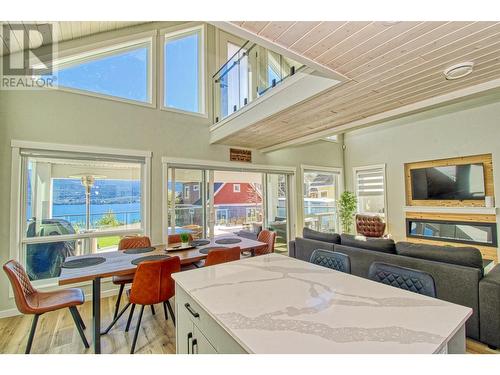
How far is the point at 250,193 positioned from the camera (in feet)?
18.1

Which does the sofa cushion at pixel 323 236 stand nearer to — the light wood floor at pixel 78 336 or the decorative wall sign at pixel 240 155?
the light wood floor at pixel 78 336

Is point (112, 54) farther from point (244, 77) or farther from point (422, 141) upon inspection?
point (422, 141)

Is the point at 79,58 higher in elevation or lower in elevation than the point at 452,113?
higher

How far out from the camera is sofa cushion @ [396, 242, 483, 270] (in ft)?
7.55

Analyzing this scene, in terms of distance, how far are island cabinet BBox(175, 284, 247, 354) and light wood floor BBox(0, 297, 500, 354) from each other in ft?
3.25

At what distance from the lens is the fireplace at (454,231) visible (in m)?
4.45

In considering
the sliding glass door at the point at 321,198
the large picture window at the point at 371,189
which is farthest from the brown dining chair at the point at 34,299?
the large picture window at the point at 371,189

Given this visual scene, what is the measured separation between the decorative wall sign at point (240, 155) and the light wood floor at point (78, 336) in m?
2.98

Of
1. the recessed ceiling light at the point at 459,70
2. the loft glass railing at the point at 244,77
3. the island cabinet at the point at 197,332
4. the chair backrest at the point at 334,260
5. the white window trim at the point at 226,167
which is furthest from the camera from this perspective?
the white window trim at the point at 226,167

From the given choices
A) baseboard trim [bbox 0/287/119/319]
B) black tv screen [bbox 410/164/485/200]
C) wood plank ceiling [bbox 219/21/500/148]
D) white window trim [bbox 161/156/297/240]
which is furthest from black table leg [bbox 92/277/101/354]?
black tv screen [bbox 410/164/485/200]
